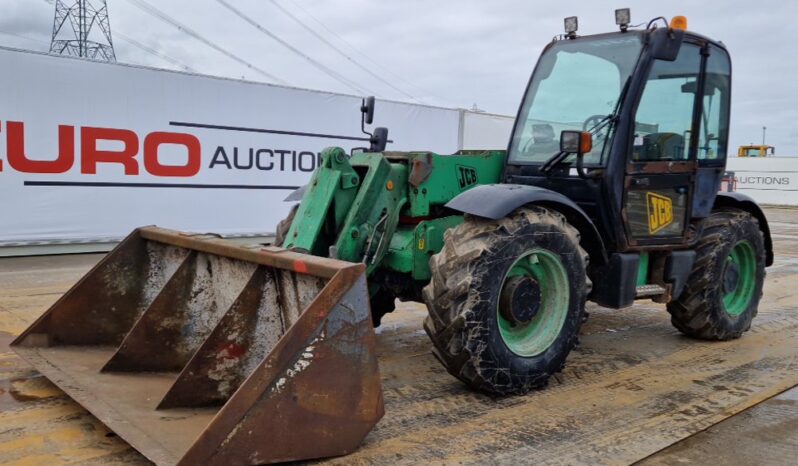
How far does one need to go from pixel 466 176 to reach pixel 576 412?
1.97m

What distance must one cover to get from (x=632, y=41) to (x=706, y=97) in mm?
929

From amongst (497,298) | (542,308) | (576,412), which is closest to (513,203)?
(497,298)

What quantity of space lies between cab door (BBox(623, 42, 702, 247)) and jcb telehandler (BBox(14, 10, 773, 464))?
15 millimetres

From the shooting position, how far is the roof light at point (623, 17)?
5.14 metres

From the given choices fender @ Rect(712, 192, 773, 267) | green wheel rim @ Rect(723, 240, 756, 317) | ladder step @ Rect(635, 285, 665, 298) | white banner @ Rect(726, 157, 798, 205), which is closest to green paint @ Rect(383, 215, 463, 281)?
ladder step @ Rect(635, 285, 665, 298)

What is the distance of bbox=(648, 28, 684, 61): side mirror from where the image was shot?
16.0 feet

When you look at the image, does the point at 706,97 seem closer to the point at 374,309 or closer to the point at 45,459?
the point at 374,309

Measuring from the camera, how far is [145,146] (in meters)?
11.0

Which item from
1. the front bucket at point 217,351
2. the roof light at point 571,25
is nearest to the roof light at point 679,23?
the roof light at point 571,25

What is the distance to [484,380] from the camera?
13.4 feet

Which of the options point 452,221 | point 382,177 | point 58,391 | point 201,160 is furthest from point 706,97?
point 201,160

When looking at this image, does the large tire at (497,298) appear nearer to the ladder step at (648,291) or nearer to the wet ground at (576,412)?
the wet ground at (576,412)

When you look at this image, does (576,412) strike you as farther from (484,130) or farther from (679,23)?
(484,130)

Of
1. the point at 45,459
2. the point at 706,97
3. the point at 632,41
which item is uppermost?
the point at 632,41
